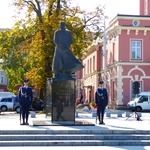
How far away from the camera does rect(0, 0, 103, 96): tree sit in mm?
30688

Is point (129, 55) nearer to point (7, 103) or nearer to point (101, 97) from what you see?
point (7, 103)

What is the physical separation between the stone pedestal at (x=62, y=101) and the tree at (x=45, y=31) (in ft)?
48.3

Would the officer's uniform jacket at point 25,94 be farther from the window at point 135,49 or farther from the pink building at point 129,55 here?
the window at point 135,49

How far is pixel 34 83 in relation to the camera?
3169 centimetres

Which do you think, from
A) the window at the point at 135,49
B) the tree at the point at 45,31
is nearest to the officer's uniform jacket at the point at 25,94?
the tree at the point at 45,31

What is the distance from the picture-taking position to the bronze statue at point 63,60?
16.3 metres

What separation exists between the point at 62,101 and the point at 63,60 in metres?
1.77

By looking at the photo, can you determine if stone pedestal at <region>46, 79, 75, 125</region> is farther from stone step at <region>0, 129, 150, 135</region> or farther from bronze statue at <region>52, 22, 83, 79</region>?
stone step at <region>0, 129, 150, 135</region>

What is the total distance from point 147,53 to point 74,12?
38.8 ft

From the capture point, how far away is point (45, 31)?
30703mm

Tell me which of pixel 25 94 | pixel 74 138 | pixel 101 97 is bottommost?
pixel 74 138

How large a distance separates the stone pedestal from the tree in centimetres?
1473

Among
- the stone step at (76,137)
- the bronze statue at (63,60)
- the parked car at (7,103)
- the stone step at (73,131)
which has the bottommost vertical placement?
the stone step at (76,137)

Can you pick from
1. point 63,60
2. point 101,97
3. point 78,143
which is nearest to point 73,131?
point 78,143
